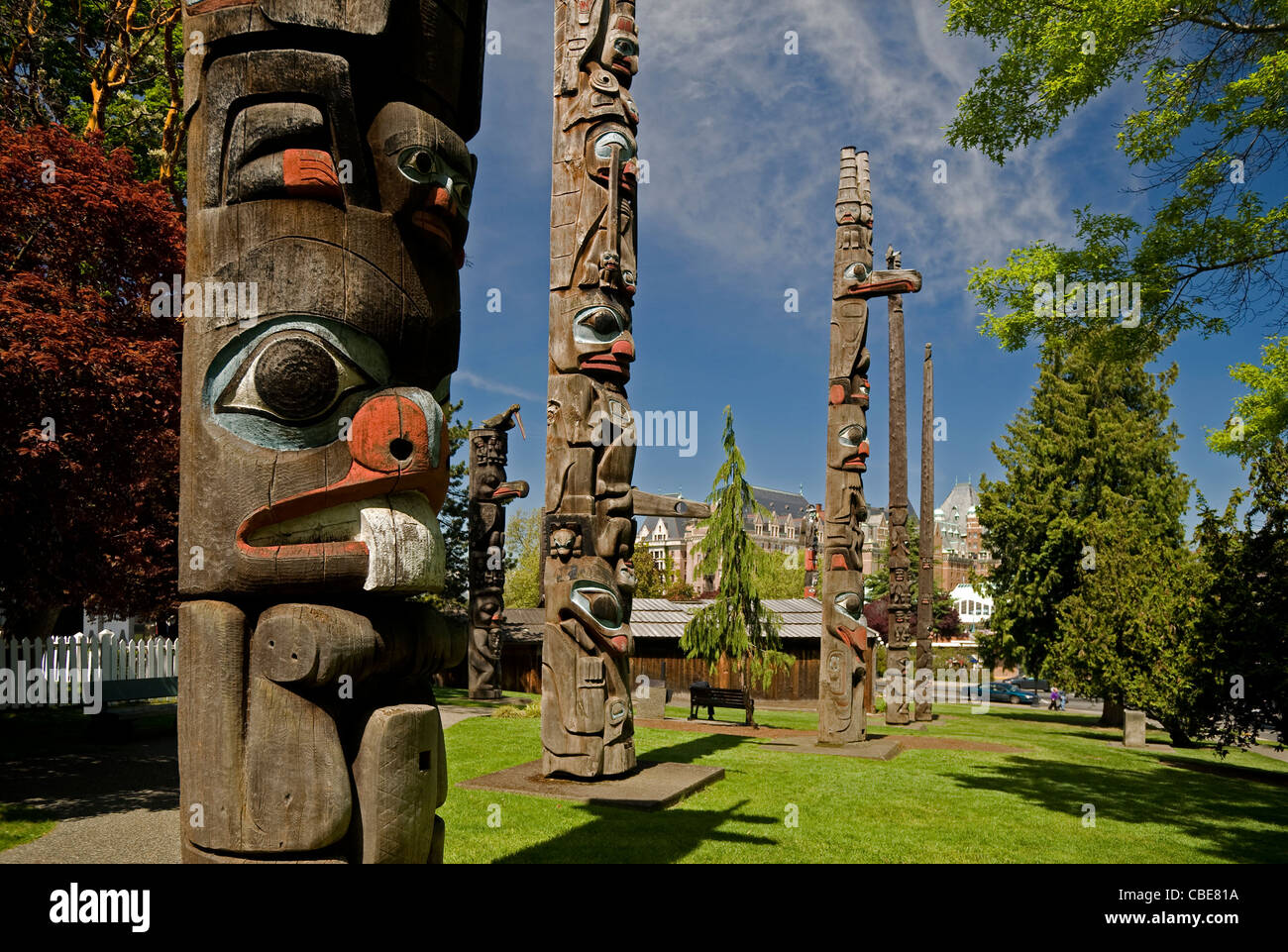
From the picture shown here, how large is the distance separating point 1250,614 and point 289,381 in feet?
48.6

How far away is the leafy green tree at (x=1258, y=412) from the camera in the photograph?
1330 centimetres

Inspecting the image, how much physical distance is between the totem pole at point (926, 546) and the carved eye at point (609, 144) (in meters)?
14.8

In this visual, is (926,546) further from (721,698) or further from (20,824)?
(20,824)

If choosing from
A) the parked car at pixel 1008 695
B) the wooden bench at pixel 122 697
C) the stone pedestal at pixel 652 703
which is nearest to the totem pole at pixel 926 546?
the stone pedestal at pixel 652 703

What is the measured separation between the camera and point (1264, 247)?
32.3 feet

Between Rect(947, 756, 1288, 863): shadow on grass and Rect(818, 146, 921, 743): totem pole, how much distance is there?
8.16 ft

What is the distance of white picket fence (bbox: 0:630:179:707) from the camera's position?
521 inches

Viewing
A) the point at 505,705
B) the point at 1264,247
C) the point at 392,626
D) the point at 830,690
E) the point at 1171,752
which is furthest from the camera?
the point at 505,705

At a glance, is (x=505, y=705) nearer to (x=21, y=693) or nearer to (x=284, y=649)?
(x=21, y=693)

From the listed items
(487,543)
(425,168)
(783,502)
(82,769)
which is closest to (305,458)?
(425,168)

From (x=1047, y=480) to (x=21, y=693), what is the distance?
90.3 feet

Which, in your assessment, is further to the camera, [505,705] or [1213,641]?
[505,705]

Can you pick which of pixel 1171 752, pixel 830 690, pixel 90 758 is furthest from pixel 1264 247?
pixel 90 758

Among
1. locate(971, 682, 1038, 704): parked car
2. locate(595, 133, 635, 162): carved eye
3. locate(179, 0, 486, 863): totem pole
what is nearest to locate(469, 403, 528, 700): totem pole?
locate(595, 133, 635, 162): carved eye
